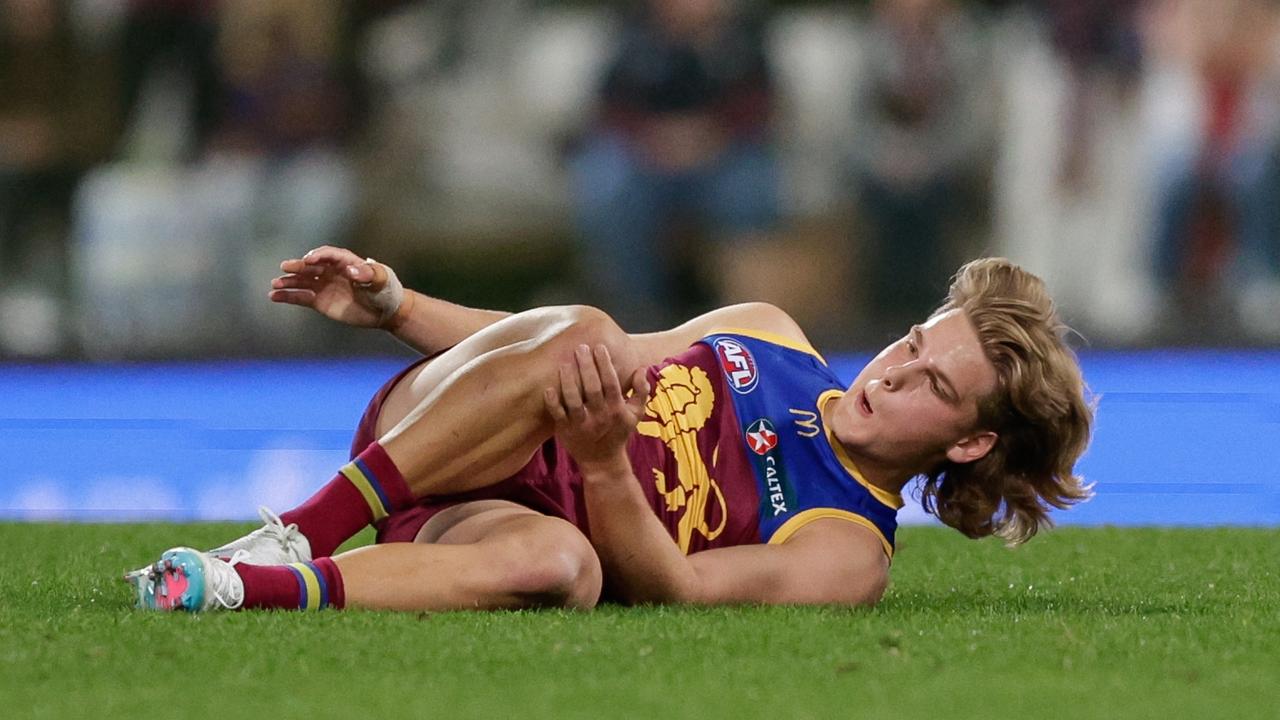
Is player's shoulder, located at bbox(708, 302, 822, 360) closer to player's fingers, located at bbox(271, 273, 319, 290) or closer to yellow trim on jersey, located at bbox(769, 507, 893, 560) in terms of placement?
yellow trim on jersey, located at bbox(769, 507, 893, 560)

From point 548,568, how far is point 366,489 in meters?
0.34

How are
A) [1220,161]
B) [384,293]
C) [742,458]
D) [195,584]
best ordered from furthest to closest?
1. [1220,161]
2. [384,293]
3. [742,458]
4. [195,584]

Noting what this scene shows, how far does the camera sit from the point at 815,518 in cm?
331

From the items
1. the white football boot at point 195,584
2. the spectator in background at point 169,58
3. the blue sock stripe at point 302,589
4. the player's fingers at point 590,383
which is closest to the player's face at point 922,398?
the player's fingers at point 590,383

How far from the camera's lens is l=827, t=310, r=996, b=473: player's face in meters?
3.34

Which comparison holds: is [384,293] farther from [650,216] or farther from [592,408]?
[650,216]

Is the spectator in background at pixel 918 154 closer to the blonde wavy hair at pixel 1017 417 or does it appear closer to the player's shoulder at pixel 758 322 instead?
the player's shoulder at pixel 758 322

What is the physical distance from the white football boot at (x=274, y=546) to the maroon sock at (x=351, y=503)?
23 millimetres

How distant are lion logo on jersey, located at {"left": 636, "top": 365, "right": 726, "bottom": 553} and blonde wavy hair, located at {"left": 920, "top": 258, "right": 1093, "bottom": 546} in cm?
45

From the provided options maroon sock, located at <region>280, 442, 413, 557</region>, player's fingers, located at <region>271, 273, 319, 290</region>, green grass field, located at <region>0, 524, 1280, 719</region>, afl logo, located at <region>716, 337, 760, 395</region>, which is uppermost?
player's fingers, located at <region>271, 273, 319, 290</region>

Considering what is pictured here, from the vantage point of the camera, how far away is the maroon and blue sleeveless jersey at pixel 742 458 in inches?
130

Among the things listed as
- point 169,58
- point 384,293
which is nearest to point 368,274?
point 384,293

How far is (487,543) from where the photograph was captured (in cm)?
306

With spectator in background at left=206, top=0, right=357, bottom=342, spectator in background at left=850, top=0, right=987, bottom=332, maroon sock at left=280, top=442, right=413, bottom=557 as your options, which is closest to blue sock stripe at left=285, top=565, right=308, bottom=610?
maroon sock at left=280, top=442, right=413, bottom=557
